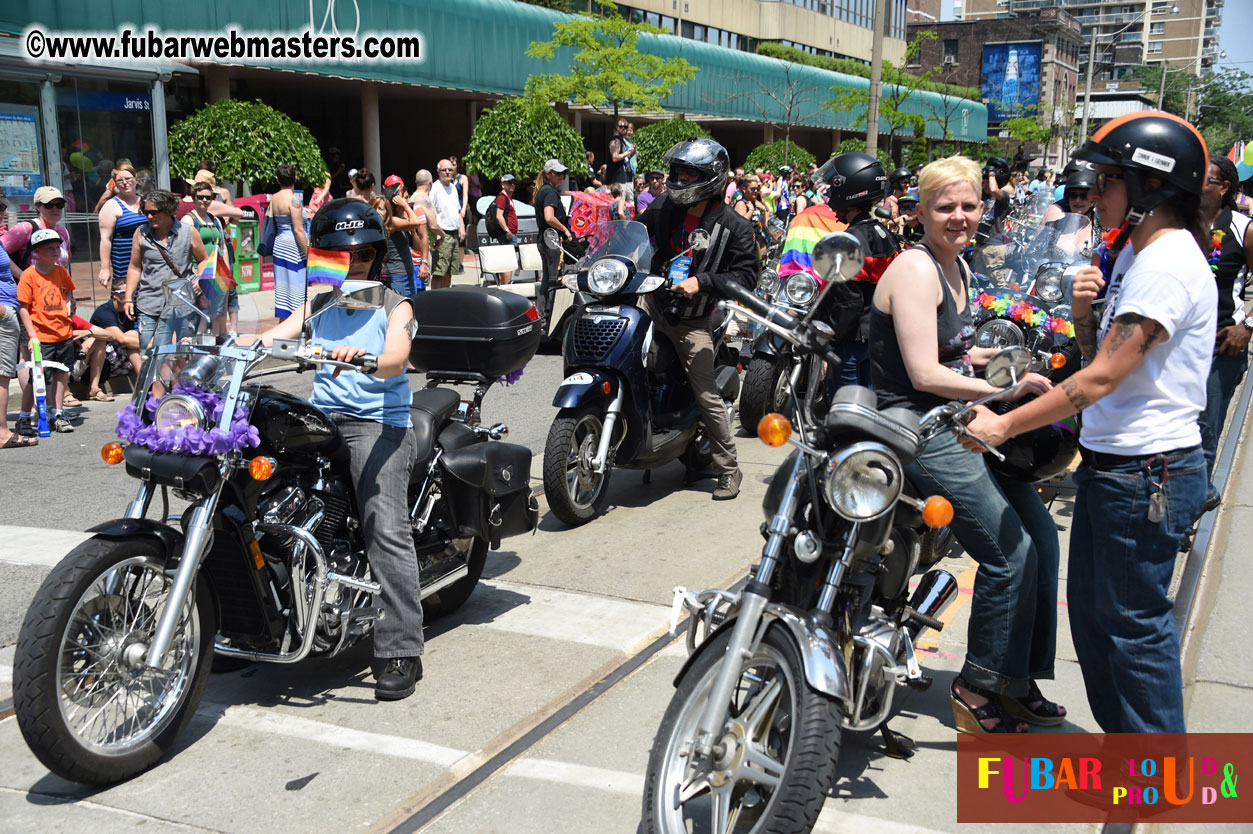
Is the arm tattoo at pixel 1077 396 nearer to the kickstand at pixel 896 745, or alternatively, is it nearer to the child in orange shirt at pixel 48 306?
the kickstand at pixel 896 745

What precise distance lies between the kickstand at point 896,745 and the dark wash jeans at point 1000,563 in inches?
11.8

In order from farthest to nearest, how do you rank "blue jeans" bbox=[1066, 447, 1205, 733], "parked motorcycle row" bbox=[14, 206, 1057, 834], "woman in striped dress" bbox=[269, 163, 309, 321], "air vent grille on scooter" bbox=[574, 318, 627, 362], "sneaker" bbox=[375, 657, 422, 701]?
1. "woman in striped dress" bbox=[269, 163, 309, 321]
2. "air vent grille on scooter" bbox=[574, 318, 627, 362]
3. "sneaker" bbox=[375, 657, 422, 701]
4. "blue jeans" bbox=[1066, 447, 1205, 733]
5. "parked motorcycle row" bbox=[14, 206, 1057, 834]

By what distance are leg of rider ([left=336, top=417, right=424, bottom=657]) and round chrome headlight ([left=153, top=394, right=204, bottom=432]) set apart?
0.66 meters

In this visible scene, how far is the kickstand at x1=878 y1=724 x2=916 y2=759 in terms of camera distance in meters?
3.62

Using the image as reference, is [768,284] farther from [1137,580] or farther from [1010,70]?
[1010,70]

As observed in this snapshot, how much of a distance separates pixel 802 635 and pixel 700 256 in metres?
3.83

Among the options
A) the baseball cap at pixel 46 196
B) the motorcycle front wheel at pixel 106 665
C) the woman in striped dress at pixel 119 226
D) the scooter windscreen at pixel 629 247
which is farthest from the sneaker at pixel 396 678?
the baseball cap at pixel 46 196

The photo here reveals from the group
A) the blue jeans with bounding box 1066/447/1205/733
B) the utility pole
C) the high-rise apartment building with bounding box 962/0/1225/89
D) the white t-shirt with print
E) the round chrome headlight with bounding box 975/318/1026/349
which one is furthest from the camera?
the high-rise apartment building with bounding box 962/0/1225/89

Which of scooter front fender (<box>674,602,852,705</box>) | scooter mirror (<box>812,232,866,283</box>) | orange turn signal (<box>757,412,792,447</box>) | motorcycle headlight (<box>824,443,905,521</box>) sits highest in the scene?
scooter mirror (<box>812,232,866,283</box>)

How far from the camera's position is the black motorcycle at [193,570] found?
326cm

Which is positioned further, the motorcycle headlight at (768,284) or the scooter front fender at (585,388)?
the motorcycle headlight at (768,284)

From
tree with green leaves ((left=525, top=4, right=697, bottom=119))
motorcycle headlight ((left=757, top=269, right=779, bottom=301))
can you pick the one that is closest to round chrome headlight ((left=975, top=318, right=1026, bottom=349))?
motorcycle headlight ((left=757, top=269, right=779, bottom=301))

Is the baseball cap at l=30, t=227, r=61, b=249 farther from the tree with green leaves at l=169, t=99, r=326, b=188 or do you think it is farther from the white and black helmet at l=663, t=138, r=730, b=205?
the tree with green leaves at l=169, t=99, r=326, b=188

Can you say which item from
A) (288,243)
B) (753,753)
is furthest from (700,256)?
(288,243)
